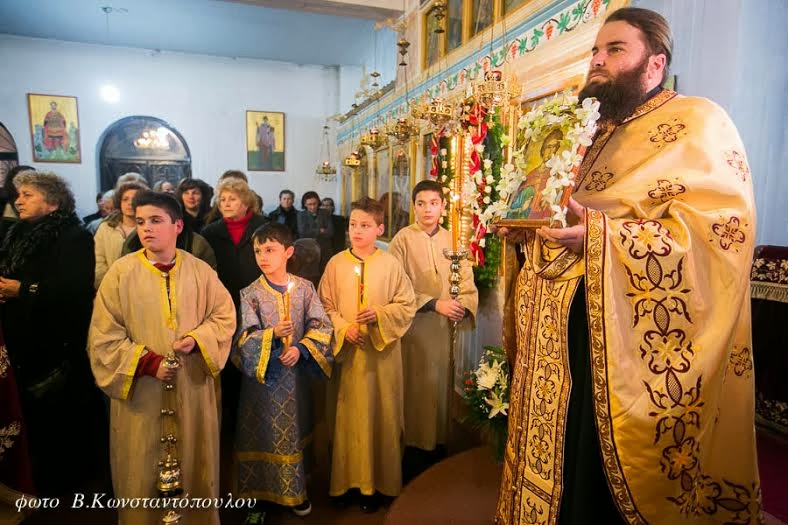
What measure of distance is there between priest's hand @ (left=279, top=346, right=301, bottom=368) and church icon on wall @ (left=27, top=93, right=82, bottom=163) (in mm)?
10045

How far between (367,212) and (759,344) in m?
2.14

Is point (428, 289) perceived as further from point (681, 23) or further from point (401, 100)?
point (401, 100)

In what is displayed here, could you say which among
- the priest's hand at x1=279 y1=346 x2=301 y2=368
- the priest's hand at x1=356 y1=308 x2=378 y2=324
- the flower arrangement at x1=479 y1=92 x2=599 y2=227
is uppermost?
the flower arrangement at x1=479 y1=92 x2=599 y2=227

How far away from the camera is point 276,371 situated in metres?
2.52

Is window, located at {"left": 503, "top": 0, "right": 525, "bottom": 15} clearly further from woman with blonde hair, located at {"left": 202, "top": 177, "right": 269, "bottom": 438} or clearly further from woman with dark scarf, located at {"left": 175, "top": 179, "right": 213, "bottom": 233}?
woman with dark scarf, located at {"left": 175, "top": 179, "right": 213, "bottom": 233}

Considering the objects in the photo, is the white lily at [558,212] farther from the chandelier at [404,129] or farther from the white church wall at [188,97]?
the white church wall at [188,97]

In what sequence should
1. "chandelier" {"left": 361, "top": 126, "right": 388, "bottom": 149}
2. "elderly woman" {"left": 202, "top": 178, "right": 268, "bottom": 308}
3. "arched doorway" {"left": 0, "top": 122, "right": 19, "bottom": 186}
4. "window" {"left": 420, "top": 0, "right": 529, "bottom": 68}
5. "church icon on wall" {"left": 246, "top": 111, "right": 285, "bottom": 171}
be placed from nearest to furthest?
"elderly woman" {"left": 202, "top": 178, "right": 268, "bottom": 308}, "window" {"left": 420, "top": 0, "right": 529, "bottom": 68}, "chandelier" {"left": 361, "top": 126, "right": 388, "bottom": 149}, "arched doorway" {"left": 0, "top": 122, "right": 19, "bottom": 186}, "church icon on wall" {"left": 246, "top": 111, "right": 285, "bottom": 171}

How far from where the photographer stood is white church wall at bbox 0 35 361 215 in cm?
944

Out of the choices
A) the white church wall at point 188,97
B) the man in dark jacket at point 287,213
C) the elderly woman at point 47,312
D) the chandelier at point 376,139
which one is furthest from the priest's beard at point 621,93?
the white church wall at point 188,97

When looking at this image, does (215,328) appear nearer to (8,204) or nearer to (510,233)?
(510,233)

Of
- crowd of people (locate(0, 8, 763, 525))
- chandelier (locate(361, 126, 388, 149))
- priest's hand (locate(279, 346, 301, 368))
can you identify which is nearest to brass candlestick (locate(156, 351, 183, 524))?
crowd of people (locate(0, 8, 763, 525))

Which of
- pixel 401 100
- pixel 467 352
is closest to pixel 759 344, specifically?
pixel 467 352

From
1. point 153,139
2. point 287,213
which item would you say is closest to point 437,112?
point 287,213

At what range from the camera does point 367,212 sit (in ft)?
9.11
